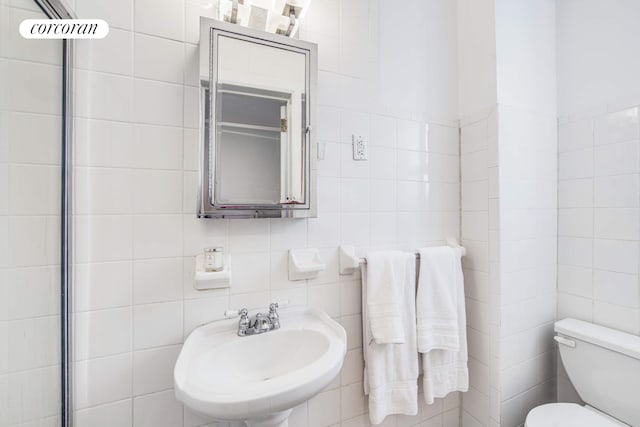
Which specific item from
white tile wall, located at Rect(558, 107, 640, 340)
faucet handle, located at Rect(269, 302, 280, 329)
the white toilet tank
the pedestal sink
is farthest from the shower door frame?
white tile wall, located at Rect(558, 107, 640, 340)

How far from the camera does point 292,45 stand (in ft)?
3.32

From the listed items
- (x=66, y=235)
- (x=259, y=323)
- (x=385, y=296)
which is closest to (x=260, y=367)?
(x=259, y=323)

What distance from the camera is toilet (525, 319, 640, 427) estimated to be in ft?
3.37

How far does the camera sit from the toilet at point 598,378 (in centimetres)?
103

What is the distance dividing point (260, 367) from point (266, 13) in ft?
4.11

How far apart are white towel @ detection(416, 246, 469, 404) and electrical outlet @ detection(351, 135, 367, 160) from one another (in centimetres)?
51

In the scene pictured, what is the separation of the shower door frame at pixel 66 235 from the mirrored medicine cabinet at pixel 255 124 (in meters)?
0.37

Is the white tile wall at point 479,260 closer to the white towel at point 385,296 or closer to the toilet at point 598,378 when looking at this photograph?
the toilet at point 598,378

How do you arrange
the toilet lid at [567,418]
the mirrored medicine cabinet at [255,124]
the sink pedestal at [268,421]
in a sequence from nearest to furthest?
the sink pedestal at [268,421]
the mirrored medicine cabinet at [255,124]
the toilet lid at [567,418]

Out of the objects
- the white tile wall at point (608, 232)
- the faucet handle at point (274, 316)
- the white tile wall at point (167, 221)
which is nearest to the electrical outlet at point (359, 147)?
the white tile wall at point (167, 221)

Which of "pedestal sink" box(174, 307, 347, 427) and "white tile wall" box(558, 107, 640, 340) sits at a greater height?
"white tile wall" box(558, 107, 640, 340)

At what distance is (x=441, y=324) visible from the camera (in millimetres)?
1180

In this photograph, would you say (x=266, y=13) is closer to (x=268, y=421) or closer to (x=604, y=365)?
(x=268, y=421)

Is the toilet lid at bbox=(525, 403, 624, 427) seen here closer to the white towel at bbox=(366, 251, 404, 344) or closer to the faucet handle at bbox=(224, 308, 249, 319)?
the white towel at bbox=(366, 251, 404, 344)
